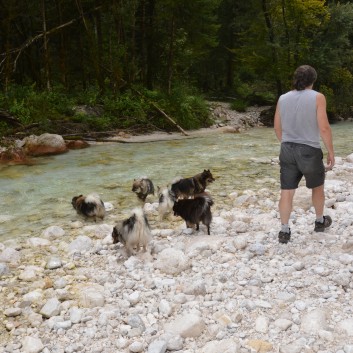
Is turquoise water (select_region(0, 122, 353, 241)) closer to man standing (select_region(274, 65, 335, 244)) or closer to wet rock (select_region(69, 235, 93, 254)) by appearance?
wet rock (select_region(69, 235, 93, 254))

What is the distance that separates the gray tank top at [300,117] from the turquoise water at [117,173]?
3.76 m

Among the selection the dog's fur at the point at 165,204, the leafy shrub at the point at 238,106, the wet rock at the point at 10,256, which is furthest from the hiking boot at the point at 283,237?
the leafy shrub at the point at 238,106

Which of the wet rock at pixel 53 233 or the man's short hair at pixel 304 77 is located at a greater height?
the man's short hair at pixel 304 77

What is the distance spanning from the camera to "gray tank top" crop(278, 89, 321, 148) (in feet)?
16.9

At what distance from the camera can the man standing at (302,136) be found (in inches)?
201

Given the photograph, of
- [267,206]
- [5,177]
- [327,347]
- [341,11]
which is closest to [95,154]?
[5,177]

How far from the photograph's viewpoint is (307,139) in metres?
5.27

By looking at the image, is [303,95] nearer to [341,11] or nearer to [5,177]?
[5,177]

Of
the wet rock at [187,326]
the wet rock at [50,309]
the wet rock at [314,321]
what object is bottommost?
the wet rock at [50,309]

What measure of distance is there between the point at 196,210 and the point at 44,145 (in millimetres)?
10147

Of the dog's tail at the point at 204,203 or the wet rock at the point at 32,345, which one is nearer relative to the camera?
the wet rock at the point at 32,345

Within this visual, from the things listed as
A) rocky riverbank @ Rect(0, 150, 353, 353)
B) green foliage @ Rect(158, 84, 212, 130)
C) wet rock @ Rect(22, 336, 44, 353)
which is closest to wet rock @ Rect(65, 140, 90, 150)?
green foliage @ Rect(158, 84, 212, 130)

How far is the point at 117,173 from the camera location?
1152cm

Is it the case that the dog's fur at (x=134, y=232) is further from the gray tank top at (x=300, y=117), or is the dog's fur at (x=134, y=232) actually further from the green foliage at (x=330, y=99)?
the green foliage at (x=330, y=99)
